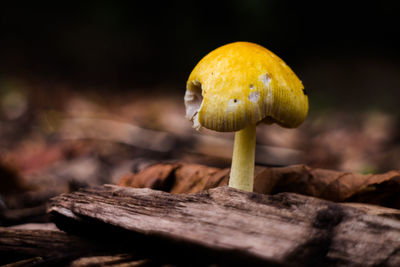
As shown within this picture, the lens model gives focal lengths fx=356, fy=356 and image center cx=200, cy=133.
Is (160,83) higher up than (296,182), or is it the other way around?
(160,83)

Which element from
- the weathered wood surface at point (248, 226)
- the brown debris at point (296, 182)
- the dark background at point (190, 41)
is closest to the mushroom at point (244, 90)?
the weathered wood surface at point (248, 226)

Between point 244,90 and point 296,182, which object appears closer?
point 244,90

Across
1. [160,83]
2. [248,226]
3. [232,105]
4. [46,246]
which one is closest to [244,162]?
[232,105]

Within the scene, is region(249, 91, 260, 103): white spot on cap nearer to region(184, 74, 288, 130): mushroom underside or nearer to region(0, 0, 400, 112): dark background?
region(184, 74, 288, 130): mushroom underside

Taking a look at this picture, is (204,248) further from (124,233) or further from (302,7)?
(302,7)

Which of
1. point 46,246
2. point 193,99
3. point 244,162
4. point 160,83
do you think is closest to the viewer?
point 46,246

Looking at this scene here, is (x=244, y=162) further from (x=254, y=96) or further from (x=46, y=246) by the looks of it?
(x=46, y=246)

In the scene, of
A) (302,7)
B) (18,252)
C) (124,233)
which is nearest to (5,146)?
(18,252)

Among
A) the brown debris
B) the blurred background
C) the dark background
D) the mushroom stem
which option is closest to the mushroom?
the mushroom stem
